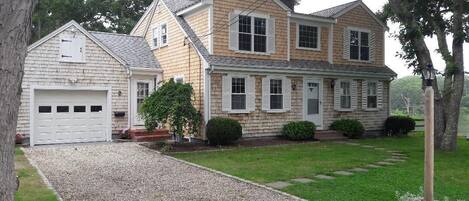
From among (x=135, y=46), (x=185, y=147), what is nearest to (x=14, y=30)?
(x=185, y=147)

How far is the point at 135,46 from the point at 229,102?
270 inches

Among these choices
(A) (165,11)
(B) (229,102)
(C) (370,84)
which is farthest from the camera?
(C) (370,84)

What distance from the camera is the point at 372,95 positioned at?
2147cm

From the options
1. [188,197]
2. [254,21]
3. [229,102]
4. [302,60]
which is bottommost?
[188,197]

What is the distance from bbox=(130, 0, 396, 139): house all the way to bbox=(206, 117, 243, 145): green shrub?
2.97ft

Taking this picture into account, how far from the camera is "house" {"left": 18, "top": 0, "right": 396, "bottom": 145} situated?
54.2 feet

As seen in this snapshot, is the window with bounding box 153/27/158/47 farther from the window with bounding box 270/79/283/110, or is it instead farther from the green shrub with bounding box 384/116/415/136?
the green shrub with bounding box 384/116/415/136

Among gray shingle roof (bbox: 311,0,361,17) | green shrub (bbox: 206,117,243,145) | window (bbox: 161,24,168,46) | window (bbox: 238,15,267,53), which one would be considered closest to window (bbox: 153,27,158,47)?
window (bbox: 161,24,168,46)

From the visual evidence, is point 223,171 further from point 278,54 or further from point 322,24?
point 322,24

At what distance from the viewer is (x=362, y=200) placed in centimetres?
722

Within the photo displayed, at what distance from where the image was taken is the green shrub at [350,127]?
19.0 metres

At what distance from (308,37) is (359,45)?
3271mm

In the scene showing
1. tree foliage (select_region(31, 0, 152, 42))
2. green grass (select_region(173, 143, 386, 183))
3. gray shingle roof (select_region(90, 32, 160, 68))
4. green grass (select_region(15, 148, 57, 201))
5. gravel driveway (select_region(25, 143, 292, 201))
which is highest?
tree foliage (select_region(31, 0, 152, 42))

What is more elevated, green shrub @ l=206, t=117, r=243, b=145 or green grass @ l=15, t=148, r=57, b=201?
green shrub @ l=206, t=117, r=243, b=145
